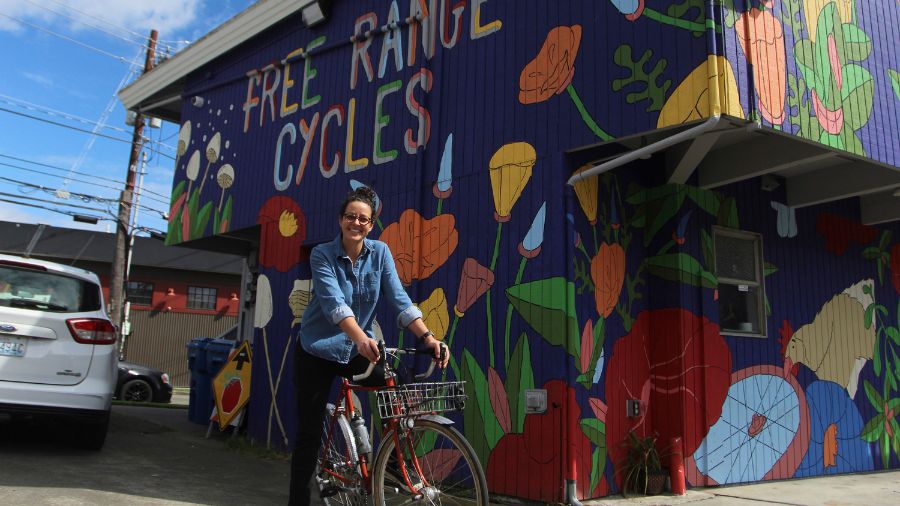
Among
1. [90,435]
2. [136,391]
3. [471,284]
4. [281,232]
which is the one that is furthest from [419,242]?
[136,391]

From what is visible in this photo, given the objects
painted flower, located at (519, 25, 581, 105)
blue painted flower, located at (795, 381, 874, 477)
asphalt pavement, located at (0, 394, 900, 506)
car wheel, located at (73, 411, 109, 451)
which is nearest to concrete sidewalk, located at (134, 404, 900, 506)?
→ asphalt pavement, located at (0, 394, 900, 506)

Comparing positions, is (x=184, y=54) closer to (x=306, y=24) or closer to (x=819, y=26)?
(x=306, y=24)

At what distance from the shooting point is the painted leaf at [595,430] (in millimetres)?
5469

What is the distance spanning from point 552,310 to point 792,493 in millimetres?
2660

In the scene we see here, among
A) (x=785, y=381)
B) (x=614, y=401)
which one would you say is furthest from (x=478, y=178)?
(x=785, y=381)

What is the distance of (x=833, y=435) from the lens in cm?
709

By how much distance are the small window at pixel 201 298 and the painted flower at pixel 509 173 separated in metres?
24.0

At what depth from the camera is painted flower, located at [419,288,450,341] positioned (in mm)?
6363

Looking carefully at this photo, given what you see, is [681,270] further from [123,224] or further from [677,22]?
[123,224]

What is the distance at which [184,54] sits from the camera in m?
10.8

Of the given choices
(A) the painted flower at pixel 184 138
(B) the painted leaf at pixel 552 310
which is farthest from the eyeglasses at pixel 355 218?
(A) the painted flower at pixel 184 138

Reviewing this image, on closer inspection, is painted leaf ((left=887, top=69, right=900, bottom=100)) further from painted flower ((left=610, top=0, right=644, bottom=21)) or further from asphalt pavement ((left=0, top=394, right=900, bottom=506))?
asphalt pavement ((left=0, top=394, right=900, bottom=506))

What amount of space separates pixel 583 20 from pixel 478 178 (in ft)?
5.30

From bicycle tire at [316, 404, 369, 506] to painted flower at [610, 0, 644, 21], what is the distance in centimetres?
373
